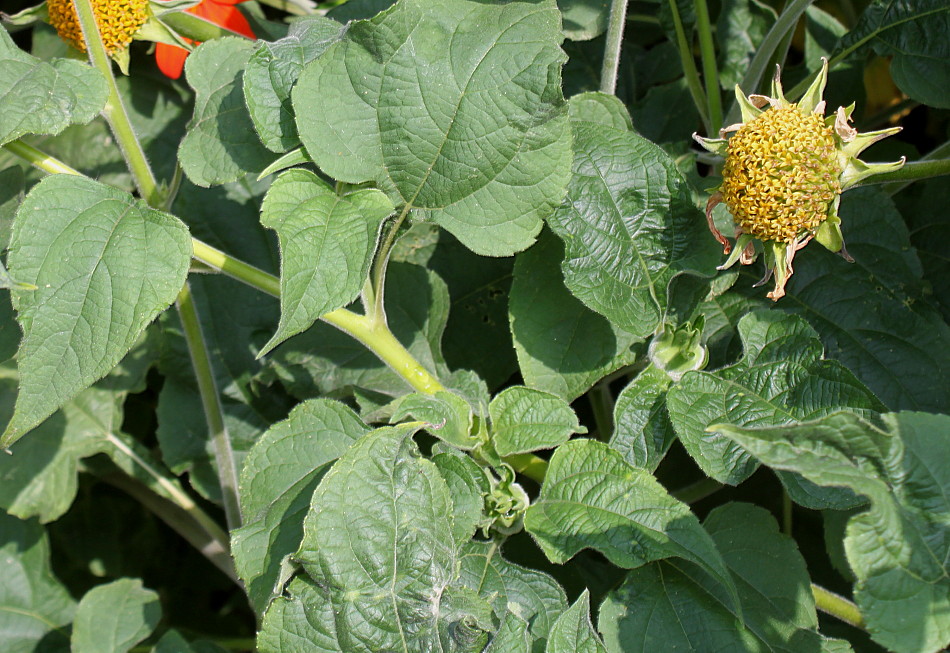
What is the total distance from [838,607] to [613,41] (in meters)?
0.80

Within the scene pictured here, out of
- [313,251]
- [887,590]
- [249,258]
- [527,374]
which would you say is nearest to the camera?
[887,590]

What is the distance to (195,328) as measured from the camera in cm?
119

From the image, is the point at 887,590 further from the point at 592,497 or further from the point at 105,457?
the point at 105,457

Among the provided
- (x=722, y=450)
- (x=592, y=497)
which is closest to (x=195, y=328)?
(x=592, y=497)

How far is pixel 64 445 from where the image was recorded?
1542 millimetres

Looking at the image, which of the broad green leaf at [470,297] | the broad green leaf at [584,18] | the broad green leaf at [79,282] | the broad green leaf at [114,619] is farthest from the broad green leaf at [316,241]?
the broad green leaf at [114,619]

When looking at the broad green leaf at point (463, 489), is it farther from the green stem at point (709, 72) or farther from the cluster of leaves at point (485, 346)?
the green stem at point (709, 72)

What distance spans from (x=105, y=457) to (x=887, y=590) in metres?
1.43

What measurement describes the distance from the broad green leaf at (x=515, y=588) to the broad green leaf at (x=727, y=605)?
6 centimetres

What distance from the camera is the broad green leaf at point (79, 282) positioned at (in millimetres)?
840

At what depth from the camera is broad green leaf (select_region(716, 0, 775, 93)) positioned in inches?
58.1

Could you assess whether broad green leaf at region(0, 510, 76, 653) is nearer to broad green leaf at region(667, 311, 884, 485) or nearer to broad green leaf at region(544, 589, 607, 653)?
broad green leaf at region(544, 589, 607, 653)

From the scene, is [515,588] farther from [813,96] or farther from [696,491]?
[813,96]

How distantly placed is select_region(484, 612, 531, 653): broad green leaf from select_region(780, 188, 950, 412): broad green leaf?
1.99 ft
